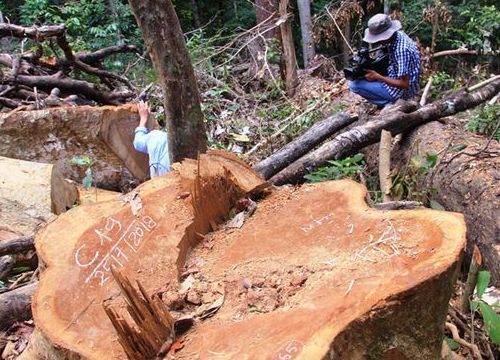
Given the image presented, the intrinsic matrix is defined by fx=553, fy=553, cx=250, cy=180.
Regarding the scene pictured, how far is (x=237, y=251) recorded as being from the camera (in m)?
2.32

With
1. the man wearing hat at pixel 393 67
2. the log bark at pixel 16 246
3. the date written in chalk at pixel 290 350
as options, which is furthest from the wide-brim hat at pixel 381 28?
the date written in chalk at pixel 290 350

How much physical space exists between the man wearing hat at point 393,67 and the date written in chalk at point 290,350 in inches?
153

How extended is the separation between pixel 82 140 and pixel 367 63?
2843mm

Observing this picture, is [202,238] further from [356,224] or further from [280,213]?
[356,224]

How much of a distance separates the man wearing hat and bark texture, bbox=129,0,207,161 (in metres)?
2.16

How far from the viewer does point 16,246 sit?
339 cm

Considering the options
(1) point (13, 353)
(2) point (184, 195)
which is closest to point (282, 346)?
(2) point (184, 195)

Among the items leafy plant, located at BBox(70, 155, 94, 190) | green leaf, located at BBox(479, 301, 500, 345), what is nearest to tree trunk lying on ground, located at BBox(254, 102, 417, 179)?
leafy plant, located at BBox(70, 155, 94, 190)

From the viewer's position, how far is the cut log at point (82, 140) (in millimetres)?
5195

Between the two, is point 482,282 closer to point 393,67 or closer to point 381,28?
point 393,67

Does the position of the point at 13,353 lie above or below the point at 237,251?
below

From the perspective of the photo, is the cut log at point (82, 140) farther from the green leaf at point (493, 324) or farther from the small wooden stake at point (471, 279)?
the green leaf at point (493, 324)

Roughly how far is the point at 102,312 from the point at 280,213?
913 mm

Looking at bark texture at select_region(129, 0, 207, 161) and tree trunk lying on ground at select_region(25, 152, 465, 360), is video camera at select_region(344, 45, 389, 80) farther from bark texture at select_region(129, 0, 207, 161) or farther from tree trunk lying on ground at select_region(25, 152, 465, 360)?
tree trunk lying on ground at select_region(25, 152, 465, 360)
